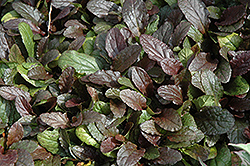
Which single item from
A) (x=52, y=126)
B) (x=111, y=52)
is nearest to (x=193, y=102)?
(x=111, y=52)

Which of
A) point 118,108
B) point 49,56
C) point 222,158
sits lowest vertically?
point 222,158

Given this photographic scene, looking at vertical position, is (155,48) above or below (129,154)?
above

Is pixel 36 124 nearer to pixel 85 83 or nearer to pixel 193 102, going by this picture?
pixel 85 83

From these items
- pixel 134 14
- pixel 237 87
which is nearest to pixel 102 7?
pixel 134 14

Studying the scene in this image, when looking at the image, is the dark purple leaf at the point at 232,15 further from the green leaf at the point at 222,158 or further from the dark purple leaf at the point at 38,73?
the dark purple leaf at the point at 38,73

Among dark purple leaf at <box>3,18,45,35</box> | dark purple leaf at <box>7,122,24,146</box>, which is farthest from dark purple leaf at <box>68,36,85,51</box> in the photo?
dark purple leaf at <box>7,122,24,146</box>

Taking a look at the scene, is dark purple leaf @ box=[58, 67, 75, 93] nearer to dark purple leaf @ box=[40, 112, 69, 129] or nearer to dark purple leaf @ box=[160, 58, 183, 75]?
dark purple leaf @ box=[40, 112, 69, 129]

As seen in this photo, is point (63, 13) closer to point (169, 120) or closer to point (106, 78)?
point (106, 78)
